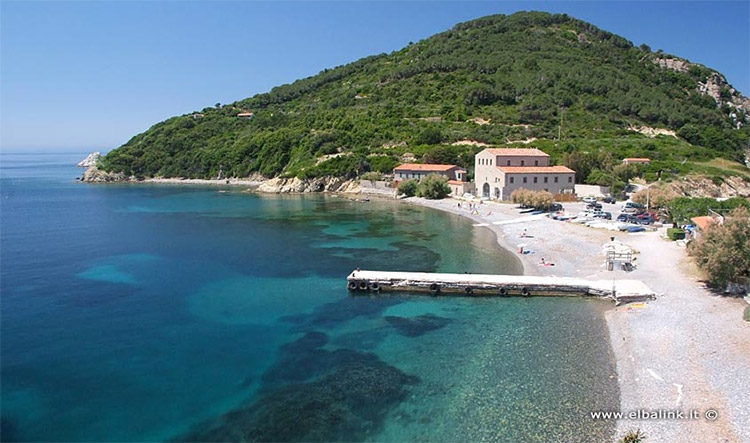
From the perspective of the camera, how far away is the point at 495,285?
2834cm

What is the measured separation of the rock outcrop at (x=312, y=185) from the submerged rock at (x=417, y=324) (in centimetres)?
6339

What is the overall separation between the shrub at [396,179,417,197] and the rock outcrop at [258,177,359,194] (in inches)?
549

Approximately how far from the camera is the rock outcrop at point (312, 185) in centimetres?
8838

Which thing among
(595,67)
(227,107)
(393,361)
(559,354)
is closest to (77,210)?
(393,361)

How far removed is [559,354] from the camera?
20.2m

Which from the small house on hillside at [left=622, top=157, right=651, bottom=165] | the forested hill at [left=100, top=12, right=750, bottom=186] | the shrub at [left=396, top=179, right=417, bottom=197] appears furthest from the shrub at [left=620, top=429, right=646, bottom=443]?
the small house on hillside at [left=622, top=157, right=651, bottom=165]

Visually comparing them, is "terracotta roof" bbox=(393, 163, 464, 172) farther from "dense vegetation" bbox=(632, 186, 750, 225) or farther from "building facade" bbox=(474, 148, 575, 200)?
"dense vegetation" bbox=(632, 186, 750, 225)

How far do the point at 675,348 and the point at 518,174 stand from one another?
144 ft

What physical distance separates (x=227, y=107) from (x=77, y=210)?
107 meters

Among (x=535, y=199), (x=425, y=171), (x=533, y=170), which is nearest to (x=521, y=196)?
(x=535, y=199)

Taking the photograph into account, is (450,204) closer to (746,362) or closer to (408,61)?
(746,362)

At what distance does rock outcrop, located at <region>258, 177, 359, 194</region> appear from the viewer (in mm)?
88375

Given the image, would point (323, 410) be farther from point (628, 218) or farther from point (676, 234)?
point (628, 218)

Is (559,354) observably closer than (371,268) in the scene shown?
Yes
